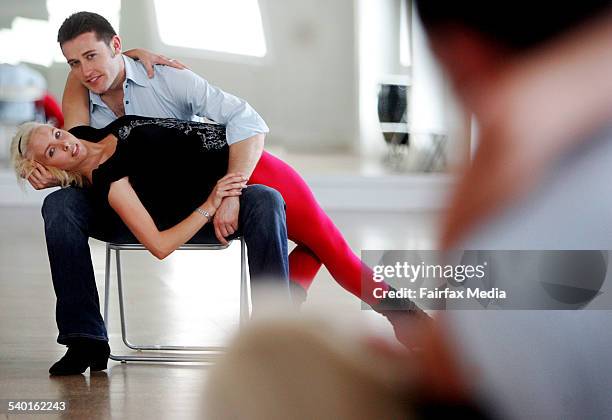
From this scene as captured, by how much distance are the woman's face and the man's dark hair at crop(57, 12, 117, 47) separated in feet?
0.75

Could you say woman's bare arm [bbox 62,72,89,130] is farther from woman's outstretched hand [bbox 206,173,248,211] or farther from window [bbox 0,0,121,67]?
window [bbox 0,0,121,67]

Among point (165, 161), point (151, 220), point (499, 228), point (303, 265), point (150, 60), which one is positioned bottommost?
point (303, 265)

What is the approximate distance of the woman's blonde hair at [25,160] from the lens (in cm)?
221

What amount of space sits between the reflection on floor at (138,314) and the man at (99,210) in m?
0.12

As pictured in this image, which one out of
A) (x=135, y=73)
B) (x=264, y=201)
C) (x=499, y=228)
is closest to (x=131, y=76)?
(x=135, y=73)

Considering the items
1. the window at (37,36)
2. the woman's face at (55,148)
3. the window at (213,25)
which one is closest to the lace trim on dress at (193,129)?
the woman's face at (55,148)

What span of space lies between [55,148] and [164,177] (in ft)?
0.80

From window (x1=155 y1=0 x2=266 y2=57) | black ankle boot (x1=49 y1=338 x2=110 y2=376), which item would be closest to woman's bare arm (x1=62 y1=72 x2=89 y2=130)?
black ankle boot (x1=49 y1=338 x2=110 y2=376)

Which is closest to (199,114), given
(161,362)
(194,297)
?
(161,362)

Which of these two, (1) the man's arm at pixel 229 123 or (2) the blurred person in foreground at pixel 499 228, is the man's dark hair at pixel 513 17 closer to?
(2) the blurred person in foreground at pixel 499 228

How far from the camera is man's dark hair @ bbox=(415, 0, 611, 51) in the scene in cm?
36

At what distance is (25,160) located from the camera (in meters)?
2.22

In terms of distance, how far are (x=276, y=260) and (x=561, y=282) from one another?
1.72 m

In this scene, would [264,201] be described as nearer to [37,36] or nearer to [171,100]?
[171,100]
